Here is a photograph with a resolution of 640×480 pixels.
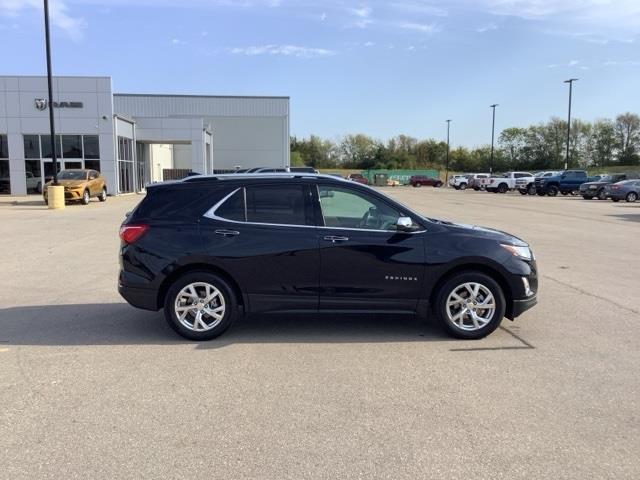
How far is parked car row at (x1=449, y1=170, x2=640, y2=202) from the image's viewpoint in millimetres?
35969

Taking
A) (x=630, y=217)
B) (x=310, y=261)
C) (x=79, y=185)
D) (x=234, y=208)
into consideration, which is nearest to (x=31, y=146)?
(x=79, y=185)

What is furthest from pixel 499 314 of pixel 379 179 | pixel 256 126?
pixel 379 179

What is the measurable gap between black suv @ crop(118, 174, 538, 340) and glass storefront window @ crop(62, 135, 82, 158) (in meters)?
32.3

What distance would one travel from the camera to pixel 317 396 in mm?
4379

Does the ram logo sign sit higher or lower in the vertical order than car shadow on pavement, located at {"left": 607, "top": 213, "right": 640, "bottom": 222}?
higher

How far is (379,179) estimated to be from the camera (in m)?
81.1

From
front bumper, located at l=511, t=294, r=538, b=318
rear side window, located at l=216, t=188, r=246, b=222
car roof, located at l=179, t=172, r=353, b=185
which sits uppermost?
car roof, located at l=179, t=172, r=353, b=185

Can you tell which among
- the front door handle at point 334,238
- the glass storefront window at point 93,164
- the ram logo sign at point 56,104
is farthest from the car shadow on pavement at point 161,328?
the ram logo sign at point 56,104

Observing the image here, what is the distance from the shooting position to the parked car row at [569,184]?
118ft

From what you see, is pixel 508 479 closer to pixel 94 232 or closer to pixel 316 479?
pixel 316 479

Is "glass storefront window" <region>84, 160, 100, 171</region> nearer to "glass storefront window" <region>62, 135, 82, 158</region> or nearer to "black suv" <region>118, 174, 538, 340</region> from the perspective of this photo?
"glass storefront window" <region>62, 135, 82, 158</region>

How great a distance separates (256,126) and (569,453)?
199 feet

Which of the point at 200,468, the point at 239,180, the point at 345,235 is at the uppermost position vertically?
the point at 239,180

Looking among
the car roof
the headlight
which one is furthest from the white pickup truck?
the car roof
